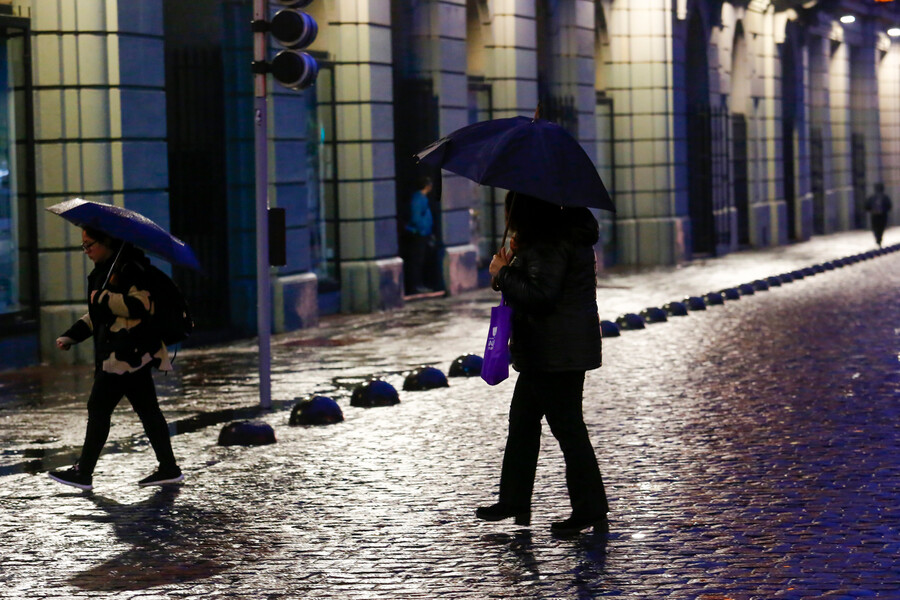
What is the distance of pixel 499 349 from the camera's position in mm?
7355

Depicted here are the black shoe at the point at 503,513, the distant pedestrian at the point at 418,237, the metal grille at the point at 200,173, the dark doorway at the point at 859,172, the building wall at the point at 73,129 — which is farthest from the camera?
the dark doorway at the point at 859,172

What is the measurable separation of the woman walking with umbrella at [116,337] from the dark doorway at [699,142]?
24.7 meters

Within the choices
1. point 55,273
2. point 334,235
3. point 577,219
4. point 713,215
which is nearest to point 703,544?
point 577,219

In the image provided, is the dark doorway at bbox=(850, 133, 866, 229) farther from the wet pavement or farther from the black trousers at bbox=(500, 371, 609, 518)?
the black trousers at bbox=(500, 371, 609, 518)

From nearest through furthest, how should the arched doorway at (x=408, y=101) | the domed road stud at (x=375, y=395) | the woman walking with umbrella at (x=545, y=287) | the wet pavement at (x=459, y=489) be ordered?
the wet pavement at (x=459, y=489)
the woman walking with umbrella at (x=545, y=287)
the domed road stud at (x=375, y=395)
the arched doorway at (x=408, y=101)

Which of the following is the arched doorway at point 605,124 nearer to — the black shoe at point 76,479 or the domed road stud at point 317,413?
the domed road stud at point 317,413

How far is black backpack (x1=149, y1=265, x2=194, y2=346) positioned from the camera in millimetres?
8781

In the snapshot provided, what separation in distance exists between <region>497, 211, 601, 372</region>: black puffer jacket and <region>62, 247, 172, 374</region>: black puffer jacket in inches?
87.6

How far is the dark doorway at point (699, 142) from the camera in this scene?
33031 millimetres

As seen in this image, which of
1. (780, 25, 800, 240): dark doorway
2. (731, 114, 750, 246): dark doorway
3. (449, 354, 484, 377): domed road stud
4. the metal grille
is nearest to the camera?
(449, 354, 484, 377): domed road stud

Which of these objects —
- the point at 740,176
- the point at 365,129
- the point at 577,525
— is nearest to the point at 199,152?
the point at 365,129

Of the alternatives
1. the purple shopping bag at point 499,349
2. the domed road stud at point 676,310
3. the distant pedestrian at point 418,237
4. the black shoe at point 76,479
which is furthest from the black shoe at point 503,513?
the distant pedestrian at point 418,237

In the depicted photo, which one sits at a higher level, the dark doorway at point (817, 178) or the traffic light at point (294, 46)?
the dark doorway at point (817, 178)

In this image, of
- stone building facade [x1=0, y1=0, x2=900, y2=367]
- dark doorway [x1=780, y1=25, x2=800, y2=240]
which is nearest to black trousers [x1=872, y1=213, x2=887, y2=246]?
stone building facade [x1=0, y1=0, x2=900, y2=367]
